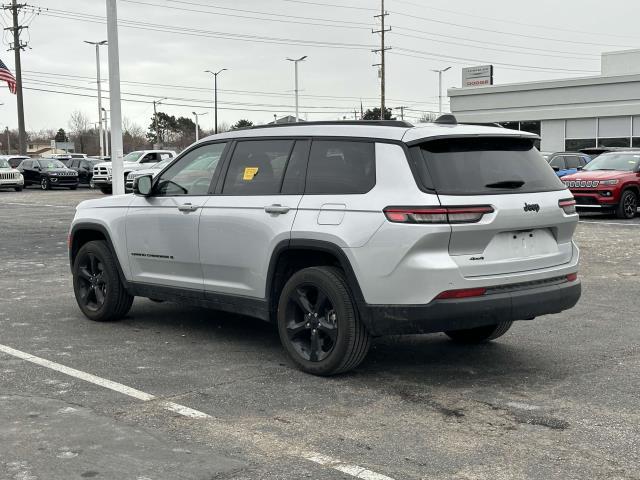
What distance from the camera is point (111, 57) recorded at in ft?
61.8

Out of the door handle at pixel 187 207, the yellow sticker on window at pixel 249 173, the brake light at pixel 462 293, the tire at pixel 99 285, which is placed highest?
the yellow sticker on window at pixel 249 173

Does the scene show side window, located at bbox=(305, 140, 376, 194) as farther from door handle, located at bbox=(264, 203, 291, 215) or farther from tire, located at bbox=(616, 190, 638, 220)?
tire, located at bbox=(616, 190, 638, 220)

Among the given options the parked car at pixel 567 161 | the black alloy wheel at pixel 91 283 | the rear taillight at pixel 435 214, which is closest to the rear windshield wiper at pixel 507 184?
the rear taillight at pixel 435 214

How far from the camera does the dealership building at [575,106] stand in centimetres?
4194

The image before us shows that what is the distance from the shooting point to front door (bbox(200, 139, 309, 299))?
5969mm

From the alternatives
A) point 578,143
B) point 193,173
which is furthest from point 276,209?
point 578,143

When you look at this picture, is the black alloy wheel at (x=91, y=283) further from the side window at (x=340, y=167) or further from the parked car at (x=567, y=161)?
the parked car at (x=567, y=161)

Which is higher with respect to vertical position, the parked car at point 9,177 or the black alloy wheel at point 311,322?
the parked car at point 9,177

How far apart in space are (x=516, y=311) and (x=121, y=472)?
281 centimetres

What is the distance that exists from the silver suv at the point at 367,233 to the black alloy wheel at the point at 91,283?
1.10 meters

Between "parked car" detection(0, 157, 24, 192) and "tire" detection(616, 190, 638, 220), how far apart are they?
28882 mm

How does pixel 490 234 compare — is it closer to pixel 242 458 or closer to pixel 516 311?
pixel 516 311

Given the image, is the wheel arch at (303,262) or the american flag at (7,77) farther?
the american flag at (7,77)

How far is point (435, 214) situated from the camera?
5152 mm
